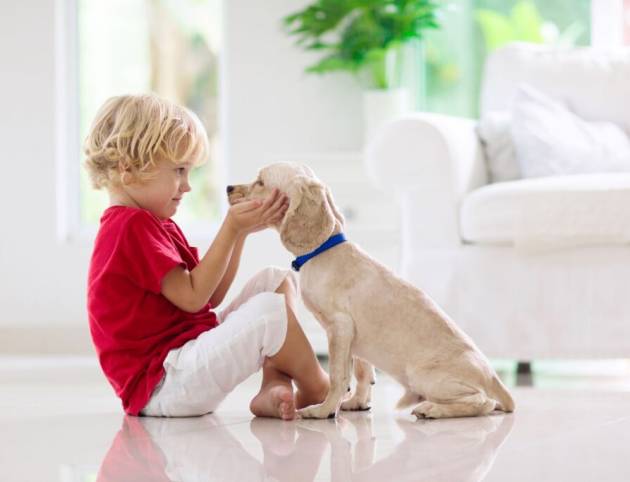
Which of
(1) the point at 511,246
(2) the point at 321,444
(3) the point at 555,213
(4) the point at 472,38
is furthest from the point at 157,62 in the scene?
(2) the point at 321,444

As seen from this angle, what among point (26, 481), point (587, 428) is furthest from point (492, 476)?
point (26, 481)

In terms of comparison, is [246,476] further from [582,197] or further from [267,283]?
[582,197]

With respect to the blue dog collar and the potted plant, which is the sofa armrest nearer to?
the blue dog collar

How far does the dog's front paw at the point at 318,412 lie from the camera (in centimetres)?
199

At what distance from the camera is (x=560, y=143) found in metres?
3.15

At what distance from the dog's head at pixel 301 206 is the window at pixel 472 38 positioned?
2527 millimetres

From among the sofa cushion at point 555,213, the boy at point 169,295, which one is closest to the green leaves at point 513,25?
the sofa cushion at point 555,213

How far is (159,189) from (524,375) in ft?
4.44

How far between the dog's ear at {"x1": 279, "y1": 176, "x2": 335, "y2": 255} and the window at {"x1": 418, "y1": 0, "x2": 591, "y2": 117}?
2567mm

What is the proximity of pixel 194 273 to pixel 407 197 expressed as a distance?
1076mm

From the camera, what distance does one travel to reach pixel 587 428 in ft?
6.24

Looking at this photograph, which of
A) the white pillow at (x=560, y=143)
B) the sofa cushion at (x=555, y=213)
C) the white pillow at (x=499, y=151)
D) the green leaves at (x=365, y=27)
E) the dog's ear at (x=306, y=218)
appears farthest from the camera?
the green leaves at (x=365, y=27)

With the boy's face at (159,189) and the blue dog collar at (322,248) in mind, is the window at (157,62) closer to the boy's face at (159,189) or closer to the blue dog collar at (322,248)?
the boy's face at (159,189)

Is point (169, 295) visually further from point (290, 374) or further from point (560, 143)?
point (560, 143)
